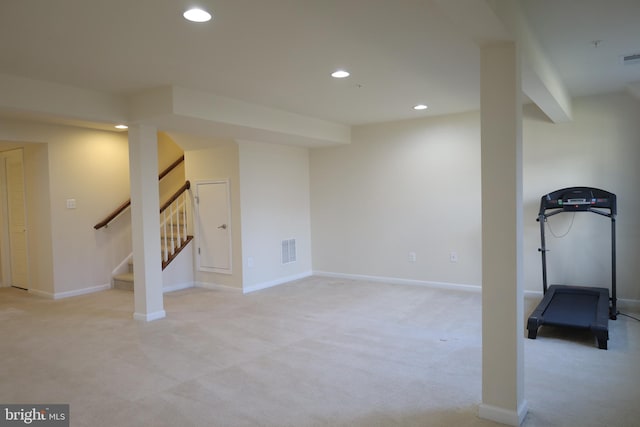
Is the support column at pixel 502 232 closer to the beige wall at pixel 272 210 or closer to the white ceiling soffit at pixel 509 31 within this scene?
the white ceiling soffit at pixel 509 31

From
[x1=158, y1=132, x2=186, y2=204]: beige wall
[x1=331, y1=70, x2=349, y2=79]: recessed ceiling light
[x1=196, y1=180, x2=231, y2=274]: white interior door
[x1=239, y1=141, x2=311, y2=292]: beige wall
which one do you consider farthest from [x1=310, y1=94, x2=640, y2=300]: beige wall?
[x1=331, y1=70, x2=349, y2=79]: recessed ceiling light

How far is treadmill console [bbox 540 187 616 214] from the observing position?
187 inches

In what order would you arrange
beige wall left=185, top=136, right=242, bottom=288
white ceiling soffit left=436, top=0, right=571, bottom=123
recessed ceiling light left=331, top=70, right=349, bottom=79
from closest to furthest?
white ceiling soffit left=436, top=0, right=571, bottom=123, recessed ceiling light left=331, top=70, right=349, bottom=79, beige wall left=185, top=136, right=242, bottom=288

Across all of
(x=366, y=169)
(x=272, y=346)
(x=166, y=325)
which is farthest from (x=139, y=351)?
(x=366, y=169)

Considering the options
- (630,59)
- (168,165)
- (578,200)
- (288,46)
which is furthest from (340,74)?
(168,165)

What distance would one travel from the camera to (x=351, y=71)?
3844mm

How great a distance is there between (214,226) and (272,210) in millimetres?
887

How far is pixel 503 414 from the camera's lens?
2.52m

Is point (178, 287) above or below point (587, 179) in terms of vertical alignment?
below

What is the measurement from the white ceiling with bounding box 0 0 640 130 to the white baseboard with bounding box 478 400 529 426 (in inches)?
91.0

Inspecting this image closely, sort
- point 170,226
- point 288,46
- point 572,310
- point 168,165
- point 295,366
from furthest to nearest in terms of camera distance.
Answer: point 168,165 < point 170,226 < point 572,310 < point 295,366 < point 288,46

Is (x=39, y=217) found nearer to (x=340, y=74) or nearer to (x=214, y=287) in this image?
(x=214, y=287)

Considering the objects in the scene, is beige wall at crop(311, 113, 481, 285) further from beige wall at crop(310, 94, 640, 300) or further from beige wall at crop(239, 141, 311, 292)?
beige wall at crop(239, 141, 311, 292)

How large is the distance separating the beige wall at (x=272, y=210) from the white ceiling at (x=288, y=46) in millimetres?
1782
